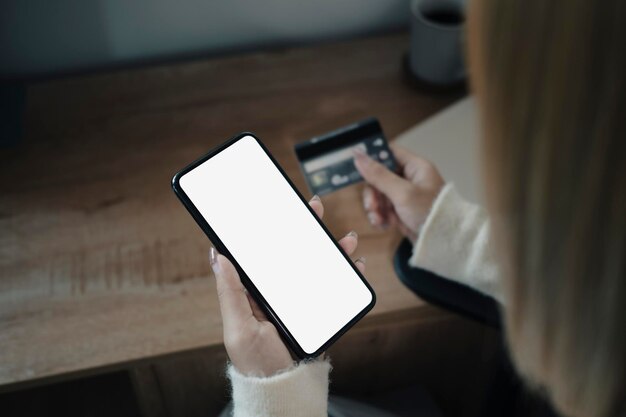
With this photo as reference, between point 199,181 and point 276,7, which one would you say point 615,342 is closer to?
point 199,181

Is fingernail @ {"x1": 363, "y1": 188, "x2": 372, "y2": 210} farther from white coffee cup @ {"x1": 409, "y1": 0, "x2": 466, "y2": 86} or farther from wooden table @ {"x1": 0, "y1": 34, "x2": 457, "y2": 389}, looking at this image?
white coffee cup @ {"x1": 409, "y1": 0, "x2": 466, "y2": 86}

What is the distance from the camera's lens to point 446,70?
825mm

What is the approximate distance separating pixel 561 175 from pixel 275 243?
0.31 metres

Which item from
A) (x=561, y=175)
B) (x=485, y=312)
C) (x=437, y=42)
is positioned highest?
(x=561, y=175)

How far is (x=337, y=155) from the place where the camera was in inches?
29.6

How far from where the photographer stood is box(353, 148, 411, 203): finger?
0.70 meters

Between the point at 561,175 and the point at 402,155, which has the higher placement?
the point at 561,175

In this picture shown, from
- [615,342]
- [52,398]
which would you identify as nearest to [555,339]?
[615,342]

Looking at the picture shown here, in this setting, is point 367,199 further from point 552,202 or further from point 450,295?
point 552,202

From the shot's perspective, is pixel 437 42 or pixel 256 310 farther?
pixel 437 42

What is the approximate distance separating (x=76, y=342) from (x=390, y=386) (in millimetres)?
463

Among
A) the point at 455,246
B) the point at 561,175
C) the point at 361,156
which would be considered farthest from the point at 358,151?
the point at 561,175

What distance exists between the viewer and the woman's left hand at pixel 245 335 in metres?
0.55

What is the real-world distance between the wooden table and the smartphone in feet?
0.25
